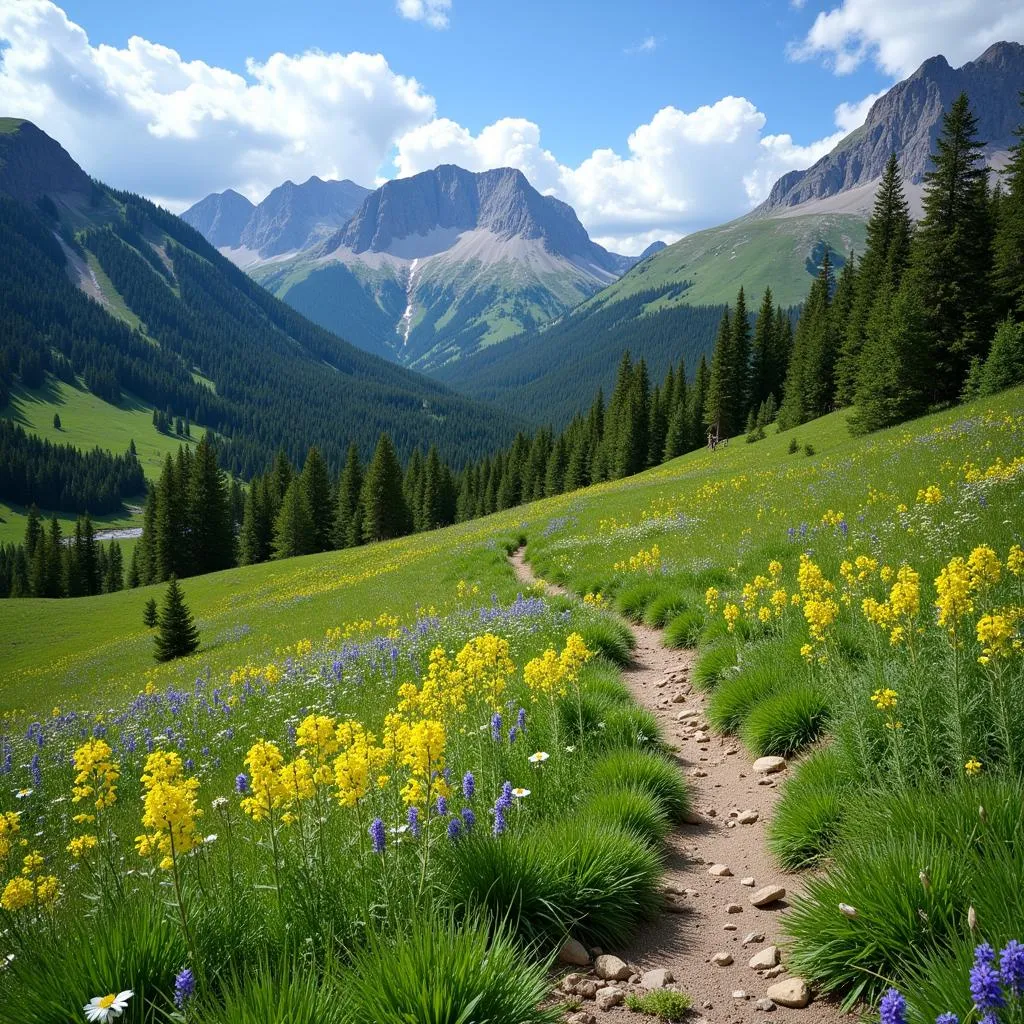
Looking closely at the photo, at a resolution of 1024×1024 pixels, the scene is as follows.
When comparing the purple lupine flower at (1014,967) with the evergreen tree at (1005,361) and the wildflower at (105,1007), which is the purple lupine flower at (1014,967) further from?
the evergreen tree at (1005,361)

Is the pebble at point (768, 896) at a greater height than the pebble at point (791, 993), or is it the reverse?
the pebble at point (791, 993)

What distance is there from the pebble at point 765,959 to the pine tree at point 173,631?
30073 millimetres

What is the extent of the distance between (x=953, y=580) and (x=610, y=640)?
6.60 m

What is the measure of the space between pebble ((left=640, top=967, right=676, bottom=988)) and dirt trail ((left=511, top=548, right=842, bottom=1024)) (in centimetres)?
6

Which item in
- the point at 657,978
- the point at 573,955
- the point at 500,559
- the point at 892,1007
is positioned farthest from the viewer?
the point at 500,559

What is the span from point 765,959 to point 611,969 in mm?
966

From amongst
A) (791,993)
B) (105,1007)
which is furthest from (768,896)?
(105,1007)

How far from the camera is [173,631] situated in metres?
28.6

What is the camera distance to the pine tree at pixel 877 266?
4534cm

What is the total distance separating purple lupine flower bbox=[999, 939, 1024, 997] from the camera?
5.57 feet

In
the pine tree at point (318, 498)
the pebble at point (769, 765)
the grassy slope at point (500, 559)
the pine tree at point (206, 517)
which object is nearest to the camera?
the pebble at point (769, 765)

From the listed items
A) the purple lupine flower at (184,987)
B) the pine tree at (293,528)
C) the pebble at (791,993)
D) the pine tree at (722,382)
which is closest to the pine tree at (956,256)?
the pine tree at (722,382)

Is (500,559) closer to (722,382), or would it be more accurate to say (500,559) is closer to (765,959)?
(765,959)

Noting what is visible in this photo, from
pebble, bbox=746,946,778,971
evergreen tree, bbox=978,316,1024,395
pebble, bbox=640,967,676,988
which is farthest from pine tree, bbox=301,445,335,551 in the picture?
pebble, bbox=746,946,778,971
